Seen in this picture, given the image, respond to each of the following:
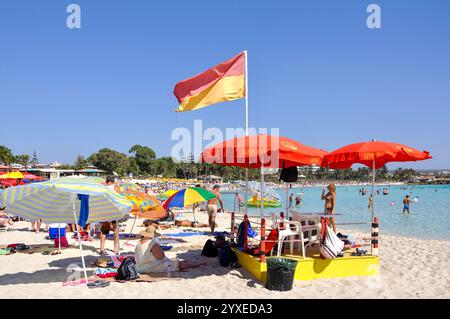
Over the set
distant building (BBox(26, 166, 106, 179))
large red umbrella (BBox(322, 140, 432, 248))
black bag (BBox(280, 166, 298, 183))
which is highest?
large red umbrella (BBox(322, 140, 432, 248))

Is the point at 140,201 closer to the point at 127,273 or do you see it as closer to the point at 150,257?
the point at 150,257

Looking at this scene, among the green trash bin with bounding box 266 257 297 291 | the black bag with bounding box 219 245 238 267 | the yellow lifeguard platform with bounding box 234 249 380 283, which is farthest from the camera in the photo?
the black bag with bounding box 219 245 238 267

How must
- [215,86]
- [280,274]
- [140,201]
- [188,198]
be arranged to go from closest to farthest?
1. [280,274]
2. [215,86]
3. [188,198]
4. [140,201]

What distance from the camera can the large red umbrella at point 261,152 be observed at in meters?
6.21

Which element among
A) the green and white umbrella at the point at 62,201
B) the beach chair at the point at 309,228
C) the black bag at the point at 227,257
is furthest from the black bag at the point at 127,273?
the beach chair at the point at 309,228

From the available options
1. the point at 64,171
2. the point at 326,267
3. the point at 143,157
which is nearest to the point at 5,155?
the point at 64,171

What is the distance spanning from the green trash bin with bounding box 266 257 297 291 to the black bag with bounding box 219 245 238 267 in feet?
5.53

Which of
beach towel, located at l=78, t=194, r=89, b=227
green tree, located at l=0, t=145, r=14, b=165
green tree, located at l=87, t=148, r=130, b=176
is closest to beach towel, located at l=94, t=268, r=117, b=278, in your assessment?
beach towel, located at l=78, t=194, r=89, b=227

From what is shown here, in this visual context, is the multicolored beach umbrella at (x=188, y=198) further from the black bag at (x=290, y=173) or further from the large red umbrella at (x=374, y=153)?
the large red umbrella at (x=374, y=153)

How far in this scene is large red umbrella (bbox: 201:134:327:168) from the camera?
6.21 meters

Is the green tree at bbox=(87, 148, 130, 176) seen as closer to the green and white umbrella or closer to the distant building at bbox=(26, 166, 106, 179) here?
the distant building at bbox=(26, 166, 106, 179)

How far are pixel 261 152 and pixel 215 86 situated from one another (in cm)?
195

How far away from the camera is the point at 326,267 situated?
6504mm
